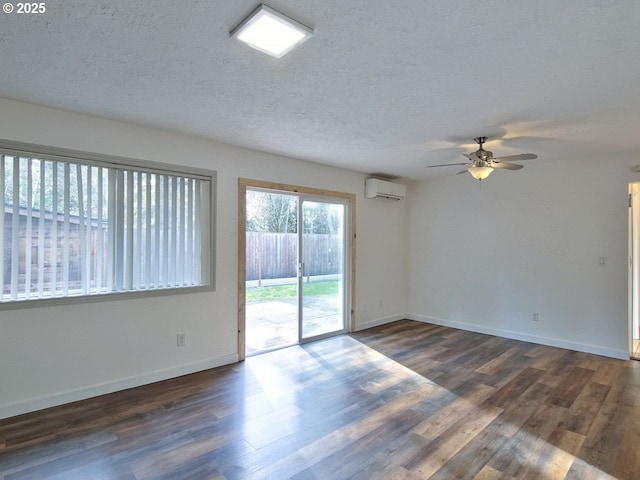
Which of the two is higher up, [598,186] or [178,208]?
[598,186]

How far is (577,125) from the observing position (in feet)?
10.3

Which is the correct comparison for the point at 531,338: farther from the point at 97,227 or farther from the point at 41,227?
the point at 41,227

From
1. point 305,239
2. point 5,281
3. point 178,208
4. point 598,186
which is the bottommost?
point 5,281

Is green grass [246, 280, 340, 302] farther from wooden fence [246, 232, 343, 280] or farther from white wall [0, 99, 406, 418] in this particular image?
white wall [0, 99, 406, 418]

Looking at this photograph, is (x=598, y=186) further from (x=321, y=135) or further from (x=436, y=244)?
(x=321, y=135)

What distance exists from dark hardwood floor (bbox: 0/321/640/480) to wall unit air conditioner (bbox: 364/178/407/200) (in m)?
2.59

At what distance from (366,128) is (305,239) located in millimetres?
1879

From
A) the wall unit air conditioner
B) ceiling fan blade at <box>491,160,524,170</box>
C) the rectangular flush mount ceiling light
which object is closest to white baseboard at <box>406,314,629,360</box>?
the wall unit air conditioner

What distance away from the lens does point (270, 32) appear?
179 centimetres

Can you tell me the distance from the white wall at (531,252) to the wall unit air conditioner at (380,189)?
616mm

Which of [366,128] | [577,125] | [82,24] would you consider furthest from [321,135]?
[577,125]

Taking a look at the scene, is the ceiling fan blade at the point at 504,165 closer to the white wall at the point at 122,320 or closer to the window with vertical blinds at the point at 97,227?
the white wall at the point at 122,320

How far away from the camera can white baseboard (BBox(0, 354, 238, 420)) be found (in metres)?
2.69

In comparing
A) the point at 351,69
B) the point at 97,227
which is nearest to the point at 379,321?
the point at 97,227
